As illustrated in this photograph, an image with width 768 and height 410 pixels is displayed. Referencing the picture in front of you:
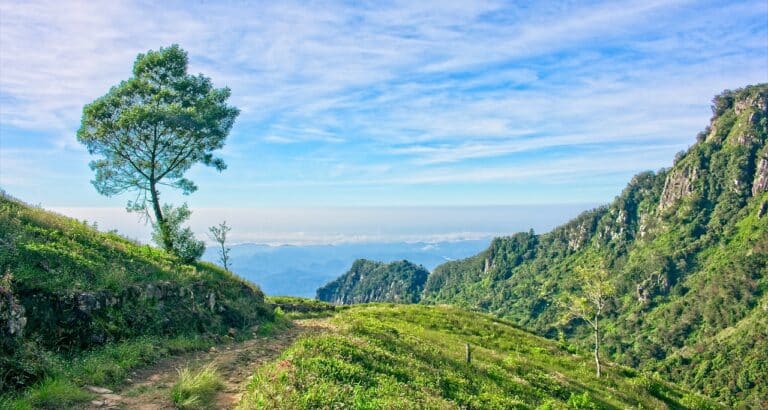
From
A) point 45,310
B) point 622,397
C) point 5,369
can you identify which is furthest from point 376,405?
point 622,397

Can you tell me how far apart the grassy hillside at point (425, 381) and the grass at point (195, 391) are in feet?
3.29

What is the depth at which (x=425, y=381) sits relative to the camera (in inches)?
531

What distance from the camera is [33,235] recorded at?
15930mm

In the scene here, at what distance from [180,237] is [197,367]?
13.8 m

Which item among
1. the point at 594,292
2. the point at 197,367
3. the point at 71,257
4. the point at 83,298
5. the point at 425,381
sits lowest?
the point at 594,292

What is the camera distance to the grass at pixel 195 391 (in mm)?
9711

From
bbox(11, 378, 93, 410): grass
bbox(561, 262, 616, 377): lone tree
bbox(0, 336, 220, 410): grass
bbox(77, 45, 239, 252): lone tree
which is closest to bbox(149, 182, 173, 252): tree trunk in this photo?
bbox(77, 45, 239, 252): lone tree

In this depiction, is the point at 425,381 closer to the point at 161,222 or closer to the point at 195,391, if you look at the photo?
the point at 195,391

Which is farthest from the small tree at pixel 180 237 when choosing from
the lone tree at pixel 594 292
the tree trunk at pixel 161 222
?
Answer: the lone tree at pixel 594 292

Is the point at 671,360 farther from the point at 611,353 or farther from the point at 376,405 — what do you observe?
the point at 376,405

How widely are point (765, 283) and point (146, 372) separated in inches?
9118

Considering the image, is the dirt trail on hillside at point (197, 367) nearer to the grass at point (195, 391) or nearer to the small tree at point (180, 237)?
the grass at point (195, 391)

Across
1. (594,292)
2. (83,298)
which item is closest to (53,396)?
(83,298)

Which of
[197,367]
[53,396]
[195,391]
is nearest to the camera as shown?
[53,396]
